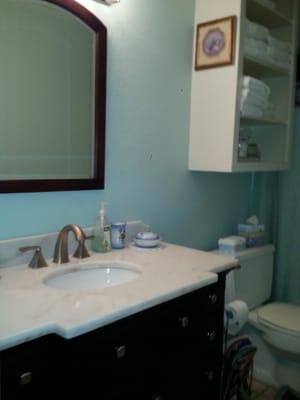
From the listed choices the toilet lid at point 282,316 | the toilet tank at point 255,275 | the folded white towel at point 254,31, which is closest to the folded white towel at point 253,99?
the folded white towel at point 254,31

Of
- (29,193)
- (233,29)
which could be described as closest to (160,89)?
(233,29)

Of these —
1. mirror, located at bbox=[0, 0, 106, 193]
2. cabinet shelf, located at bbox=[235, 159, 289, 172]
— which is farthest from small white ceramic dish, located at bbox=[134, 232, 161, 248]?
cabinet shelf, located at bbox=[235, 159, 289, 172]

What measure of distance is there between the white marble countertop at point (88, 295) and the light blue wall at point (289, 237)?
1.21m

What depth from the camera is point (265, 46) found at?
196 centimetres

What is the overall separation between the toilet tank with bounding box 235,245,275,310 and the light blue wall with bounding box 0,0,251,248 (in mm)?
267

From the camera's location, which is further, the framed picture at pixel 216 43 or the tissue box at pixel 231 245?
the tissue box at pixel 231 245

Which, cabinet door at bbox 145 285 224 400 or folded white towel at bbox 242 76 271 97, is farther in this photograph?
folded white towel at bbox 242 76 271 97

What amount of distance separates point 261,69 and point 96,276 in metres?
1.47

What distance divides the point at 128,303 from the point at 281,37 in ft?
6.18

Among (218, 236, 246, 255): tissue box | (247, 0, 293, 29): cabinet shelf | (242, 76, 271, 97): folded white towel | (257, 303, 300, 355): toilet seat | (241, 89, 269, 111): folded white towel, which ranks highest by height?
(247, 0, 293, 29): cabinet shelf

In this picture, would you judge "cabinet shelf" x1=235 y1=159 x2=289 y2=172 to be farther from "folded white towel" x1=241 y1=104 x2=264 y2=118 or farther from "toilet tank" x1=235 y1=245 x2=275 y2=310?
"toilet tank" x1=235 y1=245 x2=275 y2=310

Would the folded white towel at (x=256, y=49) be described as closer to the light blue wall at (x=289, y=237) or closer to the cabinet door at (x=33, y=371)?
the light blue wall at (x=289, y=237)

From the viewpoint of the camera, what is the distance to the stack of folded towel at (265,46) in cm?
184

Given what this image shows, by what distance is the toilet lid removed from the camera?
1964 mm
